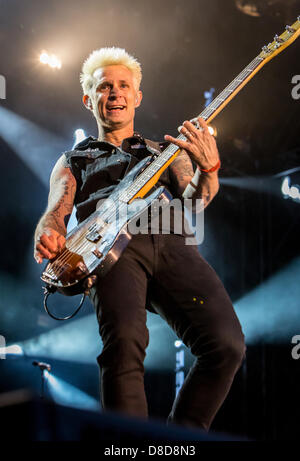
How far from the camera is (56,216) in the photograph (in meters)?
2.65

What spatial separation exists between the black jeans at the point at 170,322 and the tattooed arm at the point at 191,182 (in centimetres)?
31

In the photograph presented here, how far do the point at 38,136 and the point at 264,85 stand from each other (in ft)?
Answer: 10.6

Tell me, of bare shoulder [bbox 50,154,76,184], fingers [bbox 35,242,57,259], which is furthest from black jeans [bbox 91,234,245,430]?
bare shoulder [bbox 50,154,76,184]

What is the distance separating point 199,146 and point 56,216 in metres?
0.98

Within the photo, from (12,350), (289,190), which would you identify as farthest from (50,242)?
(289,190)

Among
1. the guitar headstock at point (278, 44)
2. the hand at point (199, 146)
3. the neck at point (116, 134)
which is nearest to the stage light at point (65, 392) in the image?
the neck at point (116, 134)

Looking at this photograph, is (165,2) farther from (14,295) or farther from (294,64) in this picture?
(14,295)

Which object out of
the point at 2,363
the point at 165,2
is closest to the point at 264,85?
the point at 165,2

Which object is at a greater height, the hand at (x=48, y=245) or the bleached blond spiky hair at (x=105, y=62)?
the bleached blond spiky hair at (x=105, y=62)

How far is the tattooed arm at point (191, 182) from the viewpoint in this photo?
95.5 inches

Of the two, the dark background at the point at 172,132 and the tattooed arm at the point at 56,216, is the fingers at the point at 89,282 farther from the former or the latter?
the dark background at the point at 172,132

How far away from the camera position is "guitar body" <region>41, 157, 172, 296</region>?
226 cm

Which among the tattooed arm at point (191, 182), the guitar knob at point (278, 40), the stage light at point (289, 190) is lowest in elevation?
the tattooed arm at point (191, 182)

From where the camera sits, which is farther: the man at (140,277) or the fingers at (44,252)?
the fingers at (44,252)
